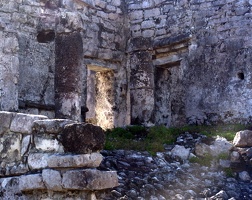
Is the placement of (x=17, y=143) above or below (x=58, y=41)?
below

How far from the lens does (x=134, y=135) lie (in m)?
10.7

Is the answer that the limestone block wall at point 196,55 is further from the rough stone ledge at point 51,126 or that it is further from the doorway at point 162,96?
the rough stone ledge at point 51,126

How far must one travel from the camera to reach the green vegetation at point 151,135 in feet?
29.6

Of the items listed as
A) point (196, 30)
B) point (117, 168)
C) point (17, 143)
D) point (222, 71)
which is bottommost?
point (117, 168)

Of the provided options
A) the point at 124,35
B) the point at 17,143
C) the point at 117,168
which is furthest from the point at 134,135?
the point at 17,143

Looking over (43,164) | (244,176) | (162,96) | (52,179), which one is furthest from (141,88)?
(52,179)

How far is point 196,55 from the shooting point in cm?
1262

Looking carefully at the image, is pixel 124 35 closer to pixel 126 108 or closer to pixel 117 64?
pixel 117 64

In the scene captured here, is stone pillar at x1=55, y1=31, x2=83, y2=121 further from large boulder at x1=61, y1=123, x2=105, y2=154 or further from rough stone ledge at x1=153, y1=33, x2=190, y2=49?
large boulder at x1=61, y1=123, x2=105, y2=154

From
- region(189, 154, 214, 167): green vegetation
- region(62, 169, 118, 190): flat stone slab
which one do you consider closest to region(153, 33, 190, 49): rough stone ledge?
region(189, 154, 214, 167): green vegetation

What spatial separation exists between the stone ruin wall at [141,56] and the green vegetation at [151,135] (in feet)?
2.61

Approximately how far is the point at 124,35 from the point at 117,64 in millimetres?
917

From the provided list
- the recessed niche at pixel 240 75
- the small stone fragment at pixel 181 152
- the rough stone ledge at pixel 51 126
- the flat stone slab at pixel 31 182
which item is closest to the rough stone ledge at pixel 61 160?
the flat stone slab at pixel 31 182

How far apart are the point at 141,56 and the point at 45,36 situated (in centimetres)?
243
